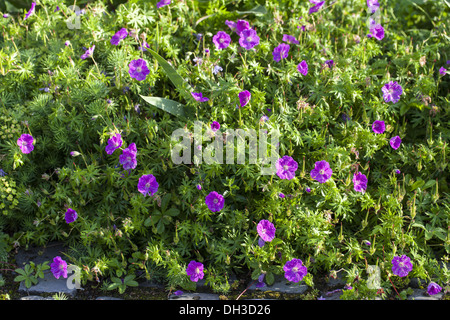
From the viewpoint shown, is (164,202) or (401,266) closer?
(401,266)

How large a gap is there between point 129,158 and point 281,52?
1210 mm

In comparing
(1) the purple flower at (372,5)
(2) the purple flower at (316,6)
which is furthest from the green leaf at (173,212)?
(1) the purple flower at (372,5)

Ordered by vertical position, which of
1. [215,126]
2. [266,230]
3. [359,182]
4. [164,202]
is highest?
[215,126]

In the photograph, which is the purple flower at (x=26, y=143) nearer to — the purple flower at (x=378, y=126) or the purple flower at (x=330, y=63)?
the purple flower at (x=330, y=63)

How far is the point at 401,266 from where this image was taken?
2754 millimetres

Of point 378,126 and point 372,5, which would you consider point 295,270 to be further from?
point 372,5

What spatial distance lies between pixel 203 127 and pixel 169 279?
889mm

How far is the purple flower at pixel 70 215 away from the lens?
9.50 ft

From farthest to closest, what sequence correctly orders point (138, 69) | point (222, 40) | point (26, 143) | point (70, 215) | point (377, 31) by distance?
point (377, 31), point (222, 40), point (138, 69), point (26, 143), point (70, 215)

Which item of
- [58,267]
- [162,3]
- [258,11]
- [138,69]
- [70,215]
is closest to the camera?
[58,267]

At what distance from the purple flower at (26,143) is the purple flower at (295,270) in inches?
64.5

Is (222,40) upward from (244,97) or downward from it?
upward

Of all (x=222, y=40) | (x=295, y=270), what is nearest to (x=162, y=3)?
(x=222, y=40)

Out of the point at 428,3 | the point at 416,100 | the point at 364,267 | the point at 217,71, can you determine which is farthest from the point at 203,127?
the point at 428,3
